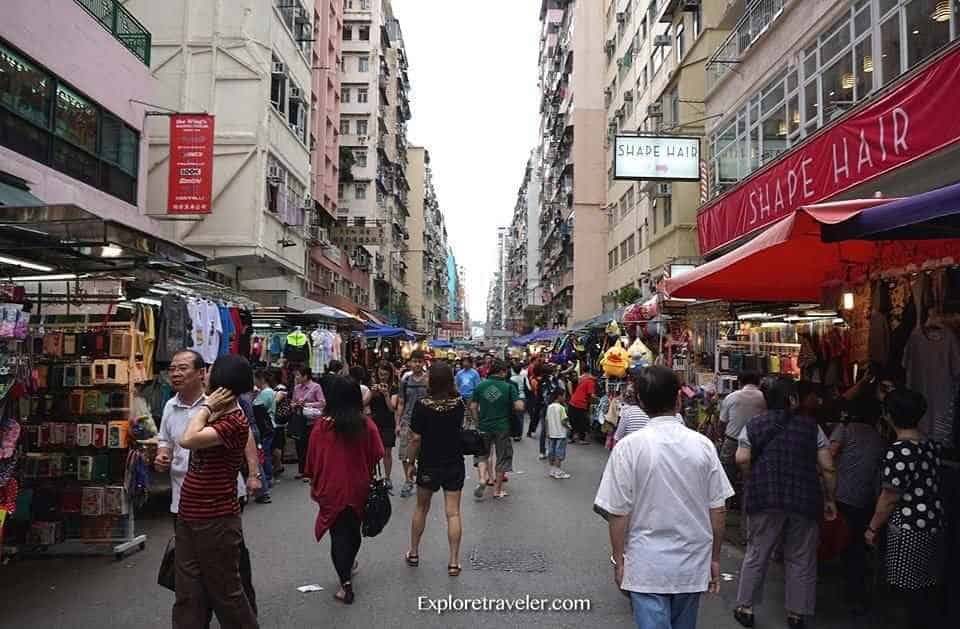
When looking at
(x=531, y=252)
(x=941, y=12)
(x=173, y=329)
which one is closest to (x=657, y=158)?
(x=941, y=12)

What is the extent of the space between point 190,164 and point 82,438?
10838 mm

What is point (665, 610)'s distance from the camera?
3.27m

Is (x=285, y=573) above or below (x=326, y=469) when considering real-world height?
below

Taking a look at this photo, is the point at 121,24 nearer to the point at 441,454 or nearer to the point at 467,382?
the point at 467,382

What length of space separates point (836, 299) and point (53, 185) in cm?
1242

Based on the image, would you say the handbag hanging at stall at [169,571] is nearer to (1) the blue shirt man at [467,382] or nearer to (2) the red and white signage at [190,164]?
(1) the blue shirt man at [467,382]

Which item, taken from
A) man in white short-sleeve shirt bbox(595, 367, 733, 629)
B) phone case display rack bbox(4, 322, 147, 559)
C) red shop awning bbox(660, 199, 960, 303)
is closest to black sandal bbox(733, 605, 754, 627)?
man in white short-sleeve shirt bbox(595, 367, 733, 629)

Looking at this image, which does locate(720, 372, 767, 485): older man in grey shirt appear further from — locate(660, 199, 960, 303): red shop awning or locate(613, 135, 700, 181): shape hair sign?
locate(613, 135, 700, 181): shape hair sign

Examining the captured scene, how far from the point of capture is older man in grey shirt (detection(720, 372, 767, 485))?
7.56 meters

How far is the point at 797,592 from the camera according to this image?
203 inches

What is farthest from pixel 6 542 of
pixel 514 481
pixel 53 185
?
pixel 53 185

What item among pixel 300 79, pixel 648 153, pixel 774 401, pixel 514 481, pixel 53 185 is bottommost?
pixel 514 481

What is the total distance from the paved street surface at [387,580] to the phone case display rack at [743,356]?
2.29 m

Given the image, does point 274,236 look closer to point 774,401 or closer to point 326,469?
point 326,469
